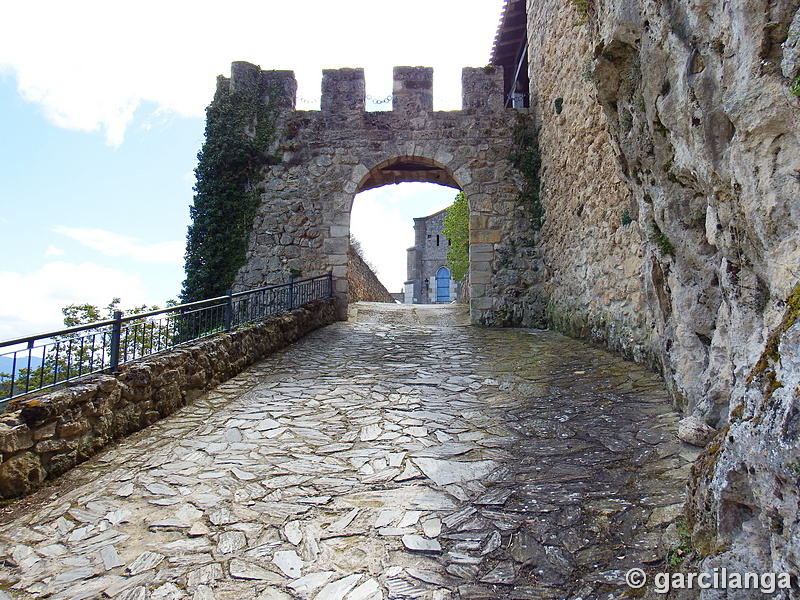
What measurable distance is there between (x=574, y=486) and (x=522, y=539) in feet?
1.83

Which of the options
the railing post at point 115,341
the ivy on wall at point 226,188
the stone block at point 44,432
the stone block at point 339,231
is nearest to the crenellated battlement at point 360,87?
the ivy on wall at point 226,188

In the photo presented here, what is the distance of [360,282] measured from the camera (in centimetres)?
→ 1450

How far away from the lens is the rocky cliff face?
5.59 feet

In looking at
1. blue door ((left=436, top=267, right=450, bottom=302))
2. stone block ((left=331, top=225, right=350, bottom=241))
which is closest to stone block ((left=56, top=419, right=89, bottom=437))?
stone block ((left=331, top=225, right=350, bottom=241))

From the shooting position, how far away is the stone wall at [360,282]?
12470 mm

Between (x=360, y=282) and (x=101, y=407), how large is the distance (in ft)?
35.8

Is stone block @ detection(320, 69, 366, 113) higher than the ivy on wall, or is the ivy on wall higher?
stone block @ detection(320, 69, 366, 113)

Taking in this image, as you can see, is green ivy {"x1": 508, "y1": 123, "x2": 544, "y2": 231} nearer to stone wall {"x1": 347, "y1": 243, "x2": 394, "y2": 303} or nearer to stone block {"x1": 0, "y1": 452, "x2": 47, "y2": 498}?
stone wall {"x1": 347, "y1": 243, "x2": 394, "y2": 303}

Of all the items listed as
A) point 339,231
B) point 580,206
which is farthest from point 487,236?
point 339,231

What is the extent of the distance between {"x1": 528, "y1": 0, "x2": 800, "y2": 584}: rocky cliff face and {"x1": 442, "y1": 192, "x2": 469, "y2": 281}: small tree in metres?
11.8

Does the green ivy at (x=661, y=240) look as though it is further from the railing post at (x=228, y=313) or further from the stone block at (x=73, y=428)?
the railing post at (x=228, y=313)

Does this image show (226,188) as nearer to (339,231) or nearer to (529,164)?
(339,231)

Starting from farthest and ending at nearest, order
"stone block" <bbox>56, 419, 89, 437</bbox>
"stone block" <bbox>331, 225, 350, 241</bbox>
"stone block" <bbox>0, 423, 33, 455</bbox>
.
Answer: "stone block" <bbox>331, 225, 350, 241</bbox>
"stone block" <bbox>56, 419, 89, 437</bbox>
"stone block" <bbox>0, 423, 33, 455</bbox>

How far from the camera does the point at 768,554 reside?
1694 mm
